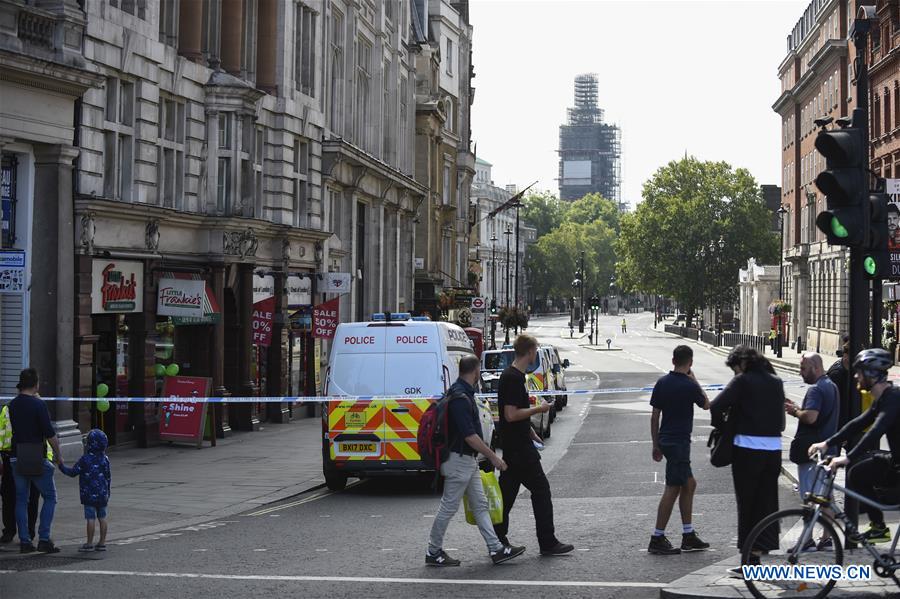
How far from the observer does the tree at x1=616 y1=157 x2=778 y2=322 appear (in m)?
116

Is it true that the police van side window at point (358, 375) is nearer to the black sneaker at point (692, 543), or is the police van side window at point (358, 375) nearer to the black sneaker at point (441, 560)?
the black sneaker at point (441, 560)

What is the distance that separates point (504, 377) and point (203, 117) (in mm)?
17026

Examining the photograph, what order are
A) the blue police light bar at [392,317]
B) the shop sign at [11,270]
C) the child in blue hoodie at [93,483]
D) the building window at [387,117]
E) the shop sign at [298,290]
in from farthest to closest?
the building window at [387,117], the shop sign at [298,290], the blue police light bar at [392,317], the shop sign at [11,270], the child in blue hoodie at [93,483]

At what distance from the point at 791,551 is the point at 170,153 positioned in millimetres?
19386

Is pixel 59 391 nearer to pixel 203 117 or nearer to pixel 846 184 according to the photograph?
pixel 203 117

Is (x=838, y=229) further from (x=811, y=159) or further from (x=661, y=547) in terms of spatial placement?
(x=811, y=159)

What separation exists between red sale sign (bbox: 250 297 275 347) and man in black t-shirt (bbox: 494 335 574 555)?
18.1 metres

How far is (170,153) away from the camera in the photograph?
83.8 feet

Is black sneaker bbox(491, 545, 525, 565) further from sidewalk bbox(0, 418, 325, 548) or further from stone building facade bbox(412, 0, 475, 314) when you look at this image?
stone building facade bbox(412, 0, 475, 314)

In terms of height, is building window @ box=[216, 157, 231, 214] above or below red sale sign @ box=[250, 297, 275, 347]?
above

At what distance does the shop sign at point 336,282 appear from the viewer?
111 feet

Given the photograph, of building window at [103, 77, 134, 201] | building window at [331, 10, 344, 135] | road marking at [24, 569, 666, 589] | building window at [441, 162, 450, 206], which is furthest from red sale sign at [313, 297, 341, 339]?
building window at [441, 162, 450, 206]

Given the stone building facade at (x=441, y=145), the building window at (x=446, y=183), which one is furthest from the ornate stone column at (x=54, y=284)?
the building window at (x=446, y=183)

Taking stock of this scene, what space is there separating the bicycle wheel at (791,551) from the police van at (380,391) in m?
8.82
